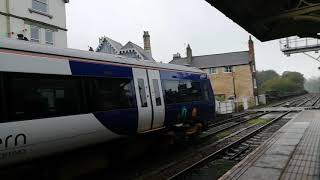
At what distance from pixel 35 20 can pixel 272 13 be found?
56.4ft

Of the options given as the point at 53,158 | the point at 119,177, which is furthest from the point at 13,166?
the point at 119,177

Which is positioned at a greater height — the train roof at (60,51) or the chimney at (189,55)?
the chimney at (189,55)

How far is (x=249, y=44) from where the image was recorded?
57625mm

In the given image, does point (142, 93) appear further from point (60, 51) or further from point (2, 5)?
point (2, 5)

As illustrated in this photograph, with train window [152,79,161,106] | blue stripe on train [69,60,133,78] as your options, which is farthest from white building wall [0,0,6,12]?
blue stripe on train [69,60,133,78]

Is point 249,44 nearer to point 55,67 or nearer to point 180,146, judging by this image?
point 180,146

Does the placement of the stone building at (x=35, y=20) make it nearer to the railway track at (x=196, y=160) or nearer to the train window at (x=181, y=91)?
the train window at (x=181, y=91)

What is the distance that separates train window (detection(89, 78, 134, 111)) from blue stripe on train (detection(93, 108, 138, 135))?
0.13 m

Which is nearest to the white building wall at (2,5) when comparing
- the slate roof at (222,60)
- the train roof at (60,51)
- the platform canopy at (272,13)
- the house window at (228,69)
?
the train roof at (60,51)

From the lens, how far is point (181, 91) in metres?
13.4

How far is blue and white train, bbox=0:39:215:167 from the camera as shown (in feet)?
21.4

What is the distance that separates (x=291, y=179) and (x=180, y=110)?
17.8 feet

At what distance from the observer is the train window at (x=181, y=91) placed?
12.3 meters

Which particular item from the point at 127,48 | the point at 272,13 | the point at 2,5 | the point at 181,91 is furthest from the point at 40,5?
the point at 127,48
